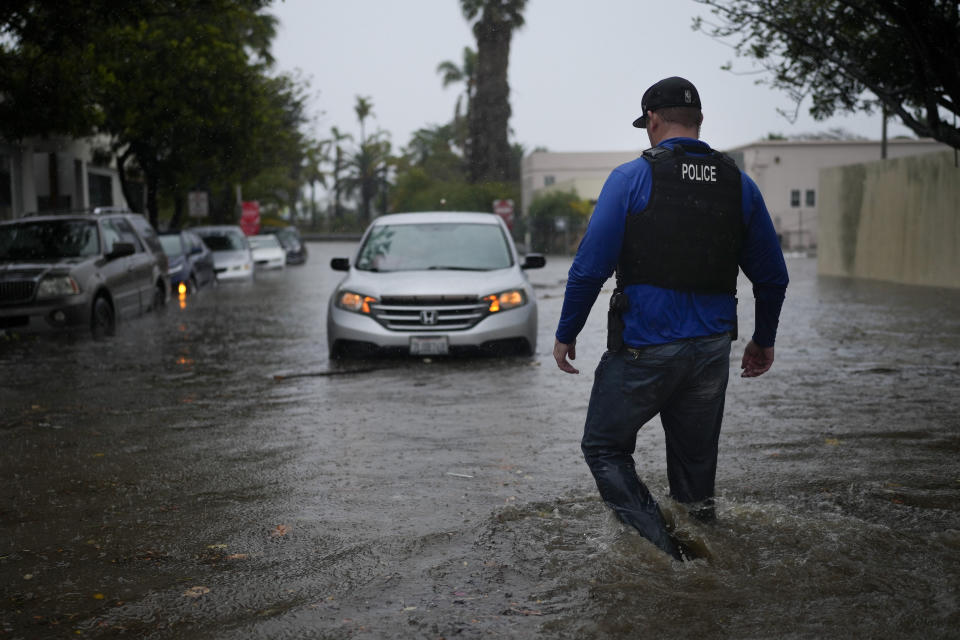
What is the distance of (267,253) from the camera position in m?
41.1

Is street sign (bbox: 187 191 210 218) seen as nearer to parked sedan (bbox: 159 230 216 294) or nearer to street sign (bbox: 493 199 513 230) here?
parked sedan (bbox: 159 230 216 294)

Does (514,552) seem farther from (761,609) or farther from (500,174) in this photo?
(500,174)

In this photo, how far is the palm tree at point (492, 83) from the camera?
48438 millimetres

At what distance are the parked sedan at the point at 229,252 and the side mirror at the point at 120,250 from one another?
44.4ft

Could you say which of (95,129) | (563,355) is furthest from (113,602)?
(95,129)

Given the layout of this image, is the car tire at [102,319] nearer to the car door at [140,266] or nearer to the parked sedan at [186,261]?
the car door at [140,266]

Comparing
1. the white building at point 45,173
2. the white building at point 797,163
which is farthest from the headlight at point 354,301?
the white building at point 797,163

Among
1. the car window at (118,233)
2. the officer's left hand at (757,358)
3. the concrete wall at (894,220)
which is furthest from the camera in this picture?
the concrete wall at (894,220)

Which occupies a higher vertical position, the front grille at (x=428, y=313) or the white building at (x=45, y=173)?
the white building at (x=45, y=173)

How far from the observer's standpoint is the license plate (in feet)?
38.2

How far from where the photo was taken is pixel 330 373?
1144 cm

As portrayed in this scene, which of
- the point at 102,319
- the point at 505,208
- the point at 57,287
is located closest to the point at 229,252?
the point at 102,319

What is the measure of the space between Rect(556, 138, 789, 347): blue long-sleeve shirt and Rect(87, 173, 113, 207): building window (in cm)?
3383

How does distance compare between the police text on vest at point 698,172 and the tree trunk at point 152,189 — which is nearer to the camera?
the police text on vest at point 698,172
